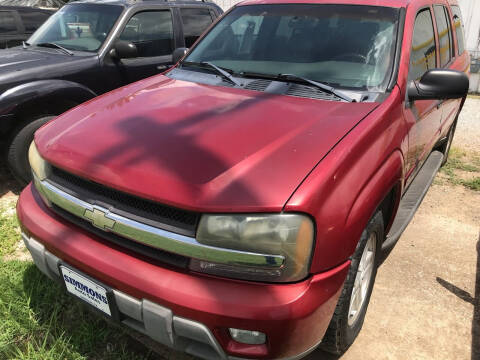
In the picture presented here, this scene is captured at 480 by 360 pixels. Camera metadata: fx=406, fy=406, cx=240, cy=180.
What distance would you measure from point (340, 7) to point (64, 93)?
2.54 metres

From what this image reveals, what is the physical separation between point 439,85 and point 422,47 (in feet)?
1.87

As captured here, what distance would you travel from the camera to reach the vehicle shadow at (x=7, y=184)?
3.96 m

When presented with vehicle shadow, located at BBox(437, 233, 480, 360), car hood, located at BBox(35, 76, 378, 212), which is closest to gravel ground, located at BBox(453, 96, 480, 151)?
vehicle shadow, located at BBox(437, 233, 480, 360)

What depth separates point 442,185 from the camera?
434 centimetres

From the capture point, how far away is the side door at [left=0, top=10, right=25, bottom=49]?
249 inches

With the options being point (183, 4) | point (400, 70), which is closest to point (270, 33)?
point (400, 70)

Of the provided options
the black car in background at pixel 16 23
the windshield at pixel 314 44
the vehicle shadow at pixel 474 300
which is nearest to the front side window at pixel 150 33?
the windshield at pixel 314 44

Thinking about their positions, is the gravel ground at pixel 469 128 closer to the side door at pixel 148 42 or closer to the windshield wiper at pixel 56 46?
the side door at pixel 148 42

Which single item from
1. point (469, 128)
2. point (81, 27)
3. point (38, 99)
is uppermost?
point (81, 27)

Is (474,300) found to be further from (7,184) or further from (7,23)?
(7,23)

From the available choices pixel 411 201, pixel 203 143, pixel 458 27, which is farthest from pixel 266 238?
pixel 458 27

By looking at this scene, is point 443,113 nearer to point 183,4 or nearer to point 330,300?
point 330,300

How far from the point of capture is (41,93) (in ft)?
11.7

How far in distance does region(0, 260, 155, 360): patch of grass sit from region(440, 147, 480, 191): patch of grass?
378 centimetres
